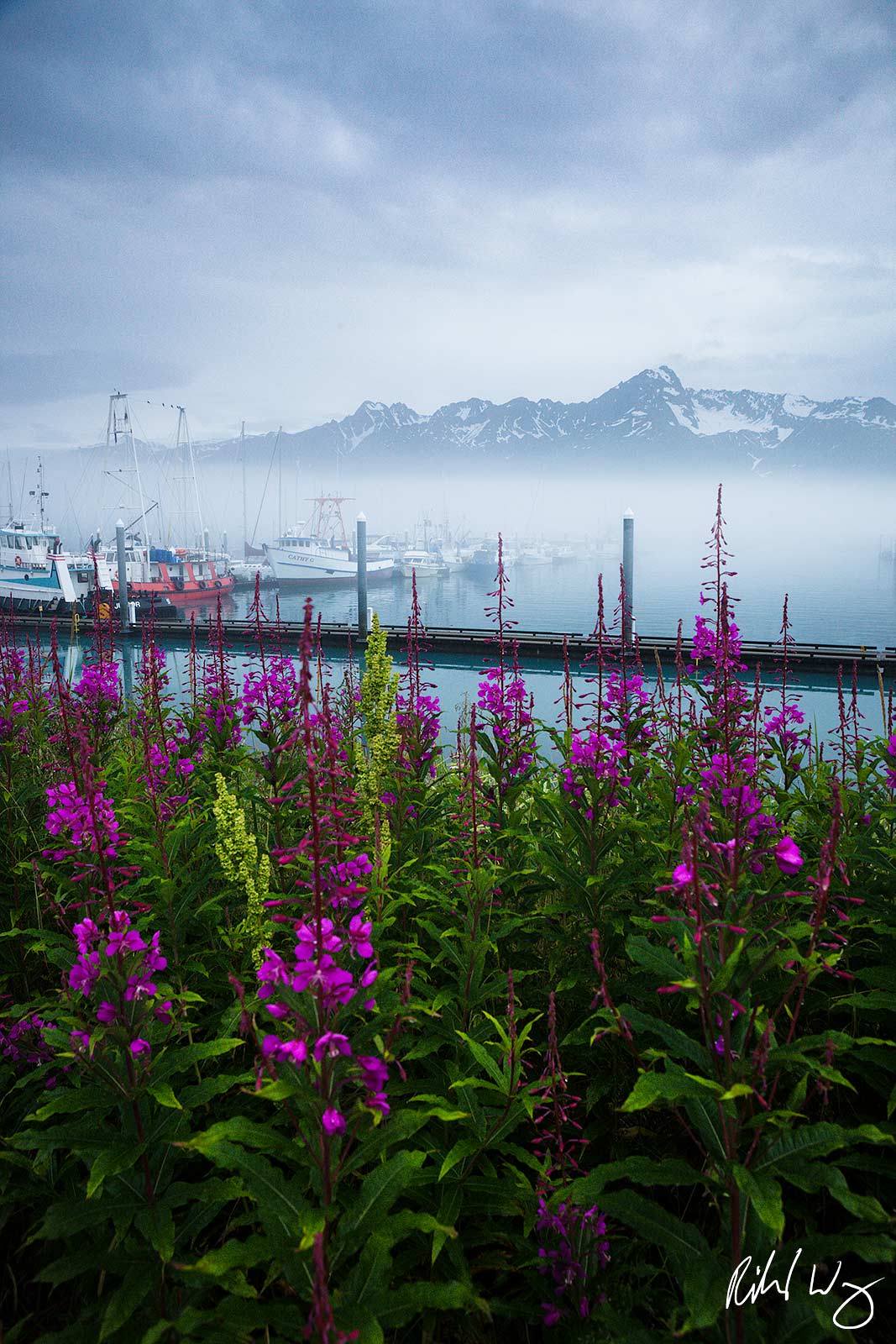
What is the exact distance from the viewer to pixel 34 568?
116ft

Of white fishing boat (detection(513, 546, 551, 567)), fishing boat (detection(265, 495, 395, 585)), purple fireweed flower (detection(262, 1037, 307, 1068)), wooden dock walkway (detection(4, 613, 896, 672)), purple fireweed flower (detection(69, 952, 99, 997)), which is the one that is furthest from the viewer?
white fishing boat (detection(513, 546, 551, 567))

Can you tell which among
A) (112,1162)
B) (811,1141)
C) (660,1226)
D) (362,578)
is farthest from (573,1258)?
(362,578)

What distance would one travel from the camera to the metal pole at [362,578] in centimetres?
2559

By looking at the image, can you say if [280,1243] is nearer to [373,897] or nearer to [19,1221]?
[373,897]

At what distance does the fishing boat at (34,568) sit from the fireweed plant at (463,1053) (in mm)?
33569

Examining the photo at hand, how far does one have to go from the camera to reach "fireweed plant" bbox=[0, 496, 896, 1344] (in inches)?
58.6

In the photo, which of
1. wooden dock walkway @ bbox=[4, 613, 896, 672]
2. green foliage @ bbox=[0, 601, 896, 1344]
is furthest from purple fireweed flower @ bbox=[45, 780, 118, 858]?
wooden dock walkway @ bbox=[4, 613, 896, 672]

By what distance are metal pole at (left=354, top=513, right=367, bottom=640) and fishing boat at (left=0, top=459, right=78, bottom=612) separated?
1345 centimetres

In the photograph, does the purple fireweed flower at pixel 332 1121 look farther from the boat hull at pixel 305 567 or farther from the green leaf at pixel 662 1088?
the boat hull at pixel 305 567

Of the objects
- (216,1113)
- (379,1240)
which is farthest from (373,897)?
(379,1240)

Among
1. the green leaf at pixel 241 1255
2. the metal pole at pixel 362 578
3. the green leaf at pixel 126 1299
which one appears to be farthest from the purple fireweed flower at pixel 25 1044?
the metal pole at pixel 362 578

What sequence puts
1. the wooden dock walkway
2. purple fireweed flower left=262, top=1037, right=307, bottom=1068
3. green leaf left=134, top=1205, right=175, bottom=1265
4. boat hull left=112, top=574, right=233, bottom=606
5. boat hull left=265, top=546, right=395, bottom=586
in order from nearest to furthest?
1. purple fireweed flower left=262, top=1037, right=307, bottom=1068
2. green leaf left=134, top=1205, right=175, bottom=1265
3. the wooden dock walkway
4. boat hull left=112, top=574, right=233, bottom=606
5. boat hull left=265, top=546, right=395, bottom=586

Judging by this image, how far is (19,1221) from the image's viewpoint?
2287mm

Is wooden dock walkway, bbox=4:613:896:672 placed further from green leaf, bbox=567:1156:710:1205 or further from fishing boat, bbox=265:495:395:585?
fishing boat, bbox=265:495:395:585
